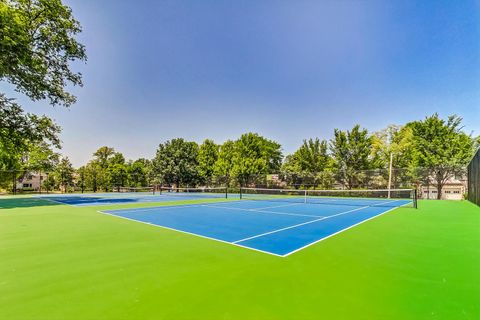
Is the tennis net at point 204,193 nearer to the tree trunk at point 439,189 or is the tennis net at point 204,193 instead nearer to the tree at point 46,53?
the tree at point 46,53

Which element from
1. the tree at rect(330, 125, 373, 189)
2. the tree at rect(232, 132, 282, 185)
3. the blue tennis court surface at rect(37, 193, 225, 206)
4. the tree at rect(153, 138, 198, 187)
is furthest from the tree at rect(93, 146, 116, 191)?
the tree at rect(330, 125, 373, 189)

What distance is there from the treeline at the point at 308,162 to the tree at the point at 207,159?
0.16m

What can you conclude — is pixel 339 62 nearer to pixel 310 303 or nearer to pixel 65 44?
pixel 310 303

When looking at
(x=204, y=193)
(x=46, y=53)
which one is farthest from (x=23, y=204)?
(x=204, y=193)

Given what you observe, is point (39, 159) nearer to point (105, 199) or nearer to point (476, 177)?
point (105, 199)

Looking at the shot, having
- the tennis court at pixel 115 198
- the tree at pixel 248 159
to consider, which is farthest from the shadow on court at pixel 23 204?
the tree at pixel 248 159

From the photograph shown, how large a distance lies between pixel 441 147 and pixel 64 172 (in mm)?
50002

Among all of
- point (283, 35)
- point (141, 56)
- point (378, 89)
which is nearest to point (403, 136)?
point (378, 89)

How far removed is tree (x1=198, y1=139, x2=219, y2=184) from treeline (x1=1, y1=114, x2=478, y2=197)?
155 mm

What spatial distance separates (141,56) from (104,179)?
27.7 meters

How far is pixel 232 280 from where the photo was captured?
304 centimetres

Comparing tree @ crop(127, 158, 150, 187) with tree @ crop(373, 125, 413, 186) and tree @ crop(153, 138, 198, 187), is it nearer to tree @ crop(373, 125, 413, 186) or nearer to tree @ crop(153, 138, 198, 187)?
tree @ crop(153, 138, 198, 187)

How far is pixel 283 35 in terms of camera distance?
12188 millimetres

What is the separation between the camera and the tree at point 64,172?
129ft
